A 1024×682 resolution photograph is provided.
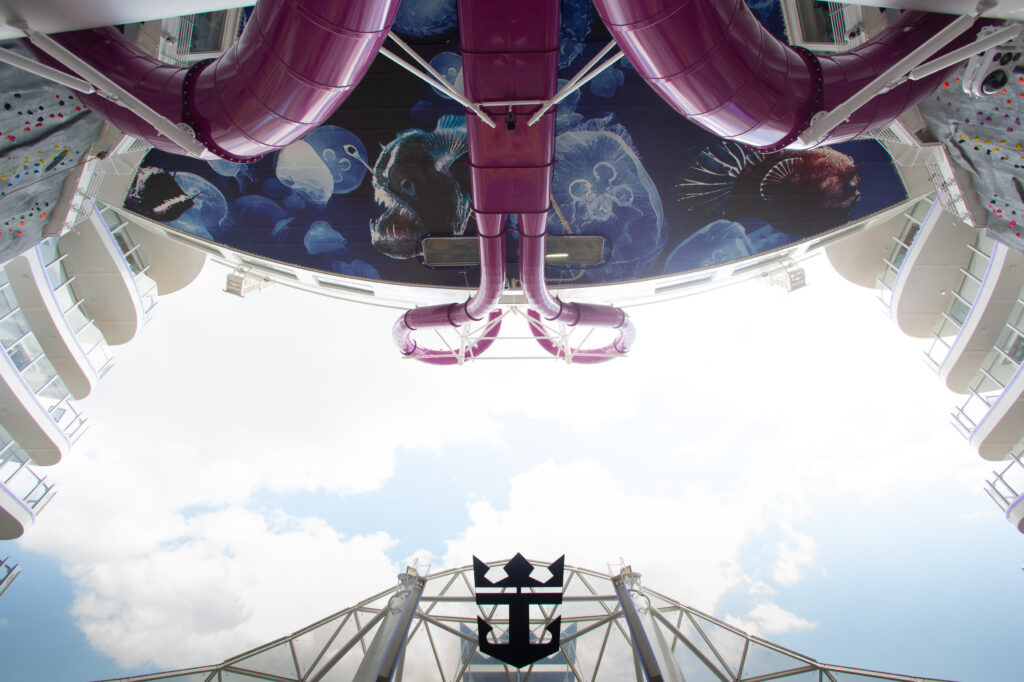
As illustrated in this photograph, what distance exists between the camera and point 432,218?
40.2 ft

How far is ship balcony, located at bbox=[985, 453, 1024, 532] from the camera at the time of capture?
11352 mm

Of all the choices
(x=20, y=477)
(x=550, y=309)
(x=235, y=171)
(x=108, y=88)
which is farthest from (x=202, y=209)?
(x=550, y=309)

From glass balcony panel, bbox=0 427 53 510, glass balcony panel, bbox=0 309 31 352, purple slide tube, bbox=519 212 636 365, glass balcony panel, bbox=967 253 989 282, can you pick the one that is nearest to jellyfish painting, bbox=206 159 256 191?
glass balcony panel, bbox=0 309 31 352

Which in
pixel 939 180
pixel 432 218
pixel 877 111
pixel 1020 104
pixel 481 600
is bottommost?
pixel 481 600

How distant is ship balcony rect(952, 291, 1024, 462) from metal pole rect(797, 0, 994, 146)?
11.3 meters

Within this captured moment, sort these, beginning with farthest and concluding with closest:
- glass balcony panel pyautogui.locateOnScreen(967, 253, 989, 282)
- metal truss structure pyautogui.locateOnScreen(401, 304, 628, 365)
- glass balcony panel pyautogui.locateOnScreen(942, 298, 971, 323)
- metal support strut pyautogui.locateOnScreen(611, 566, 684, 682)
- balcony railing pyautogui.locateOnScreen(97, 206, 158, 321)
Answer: metal truss structure pyautogui.locateOnScreen(401, 304, 628, 365) < glass balcony panel pyautogui.locateOnScreen(942, 298, 971, 323) < balcony railing pyautogui.locateOnScreen(97, 206, 158, 321) < glass balcony panel pyautogui.locateOnScreen(967, 253, 989, 282) < metal support strut pyautogui.locateOnScreen(611, 566, 684, 682)

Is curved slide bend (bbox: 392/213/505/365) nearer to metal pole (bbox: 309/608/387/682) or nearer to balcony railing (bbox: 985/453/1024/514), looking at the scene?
metal pole (bbox: 309/608/387/682)

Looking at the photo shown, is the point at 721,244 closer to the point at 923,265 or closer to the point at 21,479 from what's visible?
the point at 923,265

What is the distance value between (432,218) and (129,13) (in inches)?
299

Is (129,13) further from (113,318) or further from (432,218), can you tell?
(113,318)

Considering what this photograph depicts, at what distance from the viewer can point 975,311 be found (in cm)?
1185

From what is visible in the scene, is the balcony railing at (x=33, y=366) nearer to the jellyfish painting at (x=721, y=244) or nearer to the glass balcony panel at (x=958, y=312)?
the jellyfish painting at (x=721, y=244)

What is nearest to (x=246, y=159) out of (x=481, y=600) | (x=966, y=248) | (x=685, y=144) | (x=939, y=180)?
(x=481, y=600)

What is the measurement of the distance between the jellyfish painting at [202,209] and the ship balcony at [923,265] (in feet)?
63.2
